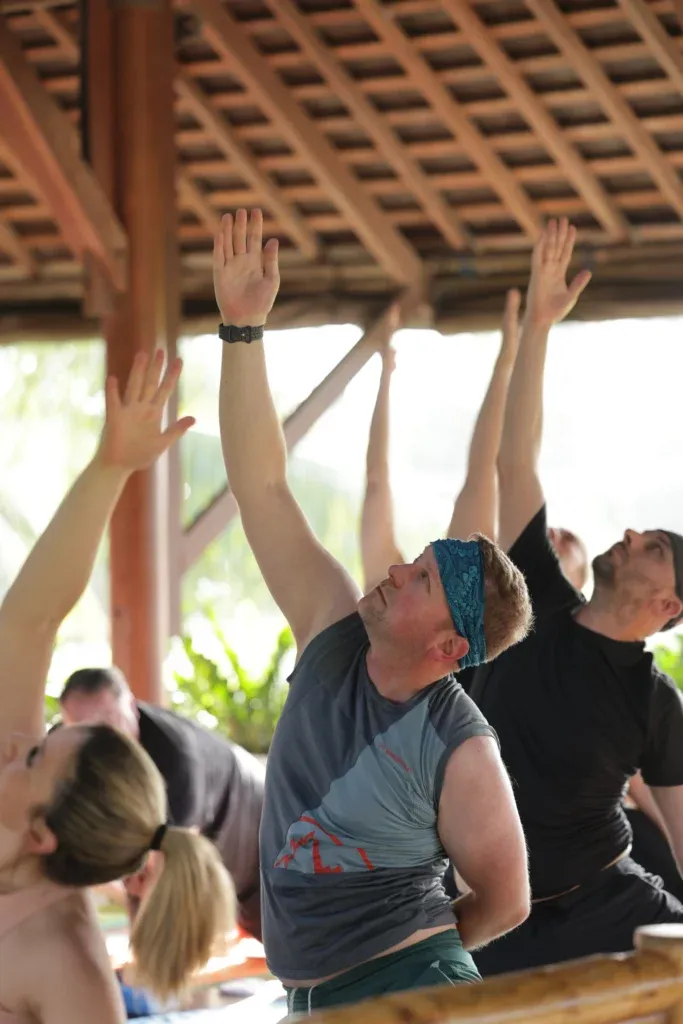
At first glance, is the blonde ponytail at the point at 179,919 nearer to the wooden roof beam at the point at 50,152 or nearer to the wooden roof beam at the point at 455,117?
the wooden roof beam at the point at 50,152

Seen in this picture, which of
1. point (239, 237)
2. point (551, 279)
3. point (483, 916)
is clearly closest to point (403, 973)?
point (483, 916)

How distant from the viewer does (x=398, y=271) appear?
7.96 metres

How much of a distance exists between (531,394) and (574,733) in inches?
26.9

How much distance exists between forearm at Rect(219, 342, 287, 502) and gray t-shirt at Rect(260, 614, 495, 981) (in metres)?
0.37

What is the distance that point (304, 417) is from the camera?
Answer: 777 cm

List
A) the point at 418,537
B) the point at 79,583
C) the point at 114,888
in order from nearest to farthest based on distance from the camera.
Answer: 1. the point at 79,583
2. the point at 114,888
3. the point at 418,537

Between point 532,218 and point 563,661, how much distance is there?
520 cm

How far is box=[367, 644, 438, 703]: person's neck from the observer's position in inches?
77.2

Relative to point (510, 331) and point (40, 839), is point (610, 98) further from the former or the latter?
point (40, 839)

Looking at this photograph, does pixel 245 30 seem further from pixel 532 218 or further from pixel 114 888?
pixel 114 888

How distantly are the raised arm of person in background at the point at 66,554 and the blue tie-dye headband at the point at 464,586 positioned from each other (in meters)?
0.52

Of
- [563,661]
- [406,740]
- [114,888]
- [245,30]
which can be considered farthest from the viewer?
[245,30]

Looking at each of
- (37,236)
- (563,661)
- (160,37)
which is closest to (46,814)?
(563,661)

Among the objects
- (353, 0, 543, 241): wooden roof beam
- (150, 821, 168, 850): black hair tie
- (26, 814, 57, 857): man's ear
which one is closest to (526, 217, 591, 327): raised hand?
(150, 821, 168, 850): black hair tie
